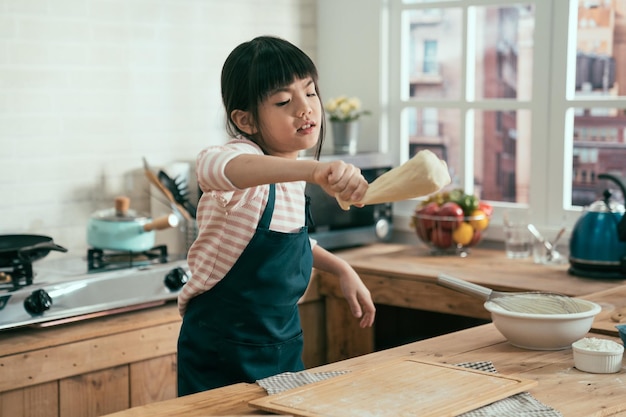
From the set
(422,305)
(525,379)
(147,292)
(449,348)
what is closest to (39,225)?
(147,292)

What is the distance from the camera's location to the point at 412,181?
1678 millimetres

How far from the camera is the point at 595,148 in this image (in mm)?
4090

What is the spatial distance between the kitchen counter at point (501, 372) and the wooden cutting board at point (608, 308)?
0.68ft

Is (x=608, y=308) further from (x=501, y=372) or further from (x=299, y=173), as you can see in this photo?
(x=299, y=173)

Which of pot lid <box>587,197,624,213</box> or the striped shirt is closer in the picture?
the striped shirt

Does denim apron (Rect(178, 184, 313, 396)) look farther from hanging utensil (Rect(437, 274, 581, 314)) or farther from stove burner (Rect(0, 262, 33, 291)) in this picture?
stove burner (Rect(0, 262, 33, 291))

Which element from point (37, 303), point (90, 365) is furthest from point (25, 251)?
point (90, 365)

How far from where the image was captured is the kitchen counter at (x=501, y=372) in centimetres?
170

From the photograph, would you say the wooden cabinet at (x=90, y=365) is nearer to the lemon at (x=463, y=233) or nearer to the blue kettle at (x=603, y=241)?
the lemon at (x=463, y=233)

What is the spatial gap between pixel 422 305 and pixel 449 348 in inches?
49.4

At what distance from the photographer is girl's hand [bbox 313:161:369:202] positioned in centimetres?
165

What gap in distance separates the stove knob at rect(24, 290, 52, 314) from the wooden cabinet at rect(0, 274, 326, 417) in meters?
0.07

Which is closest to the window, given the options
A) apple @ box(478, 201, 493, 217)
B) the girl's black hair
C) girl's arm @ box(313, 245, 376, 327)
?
apple @ box(478, 201, 493, 217)

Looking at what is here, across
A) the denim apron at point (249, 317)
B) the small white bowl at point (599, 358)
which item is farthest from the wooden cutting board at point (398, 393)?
the denim apron at point (249, 317)
